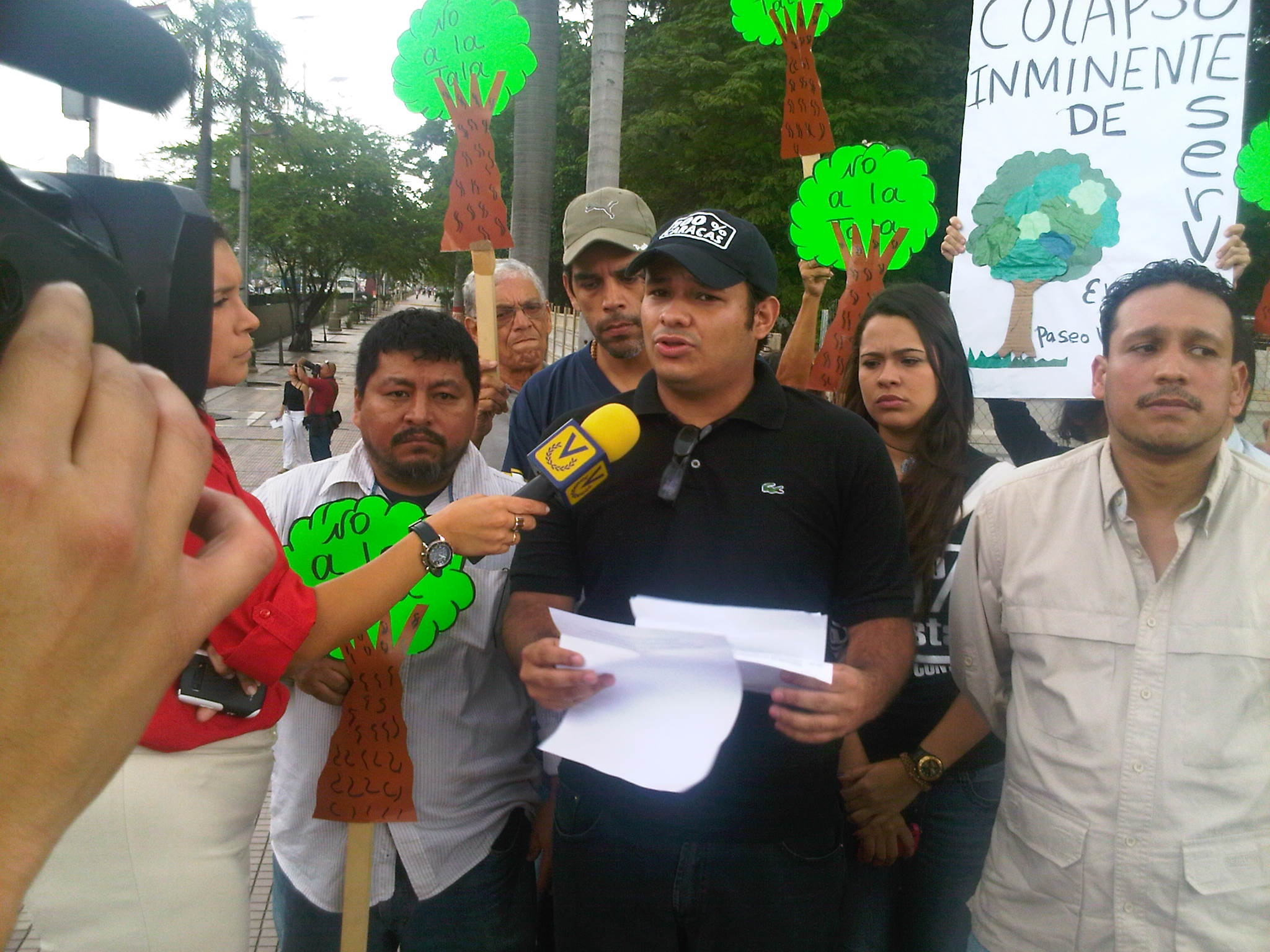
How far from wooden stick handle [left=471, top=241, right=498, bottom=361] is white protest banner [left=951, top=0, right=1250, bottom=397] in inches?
70.1

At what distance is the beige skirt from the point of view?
1.50 metres

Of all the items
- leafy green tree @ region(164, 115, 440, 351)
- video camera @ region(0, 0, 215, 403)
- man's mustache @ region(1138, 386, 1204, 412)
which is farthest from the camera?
leafy green tree @ region(164, 115, 440, 351)

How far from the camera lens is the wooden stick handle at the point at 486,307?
287 centimetres

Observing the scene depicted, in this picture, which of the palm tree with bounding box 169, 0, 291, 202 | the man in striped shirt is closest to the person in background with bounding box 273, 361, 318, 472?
the palm tree with bounding box 169, 0, 291, 202

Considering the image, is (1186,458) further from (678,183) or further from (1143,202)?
(678,183)

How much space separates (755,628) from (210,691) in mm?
959

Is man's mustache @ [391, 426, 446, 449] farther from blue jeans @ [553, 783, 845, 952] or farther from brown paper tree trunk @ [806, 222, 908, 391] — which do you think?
brown paper tree trunk @ [806, 222, 908, 391]

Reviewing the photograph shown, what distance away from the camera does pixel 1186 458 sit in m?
1.96

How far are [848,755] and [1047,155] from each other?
2.32 meters

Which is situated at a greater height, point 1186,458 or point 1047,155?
point 1047,155

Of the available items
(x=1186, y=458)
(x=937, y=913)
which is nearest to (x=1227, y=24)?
(x=1186, y=458)

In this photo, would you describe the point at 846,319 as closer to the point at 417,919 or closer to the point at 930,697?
the point at 930,697

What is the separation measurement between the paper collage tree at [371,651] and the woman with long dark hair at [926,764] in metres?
1.17

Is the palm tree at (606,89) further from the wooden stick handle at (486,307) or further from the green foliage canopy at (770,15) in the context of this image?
the wooden stick handle at (486,307)
